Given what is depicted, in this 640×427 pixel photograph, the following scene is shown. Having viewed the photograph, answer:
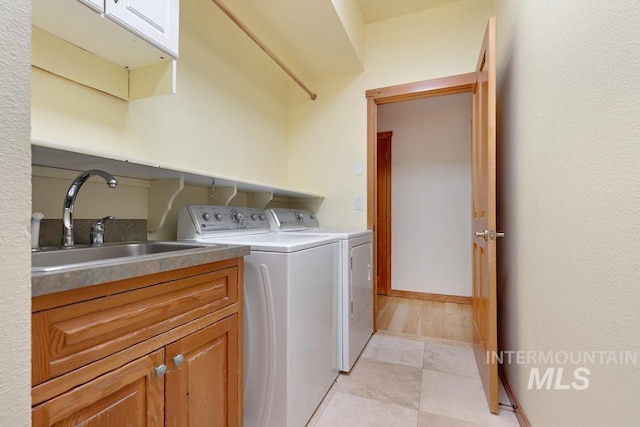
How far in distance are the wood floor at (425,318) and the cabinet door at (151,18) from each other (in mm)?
2482

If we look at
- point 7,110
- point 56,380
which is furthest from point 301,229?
point 7,110

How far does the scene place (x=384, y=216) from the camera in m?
3.67

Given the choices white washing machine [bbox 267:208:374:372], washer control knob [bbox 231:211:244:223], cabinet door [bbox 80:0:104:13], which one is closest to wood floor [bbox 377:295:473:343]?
white washing machine [bbox 267:208:374:372]

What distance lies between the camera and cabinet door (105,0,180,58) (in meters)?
0.98

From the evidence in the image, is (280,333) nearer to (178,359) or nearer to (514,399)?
(178,359)

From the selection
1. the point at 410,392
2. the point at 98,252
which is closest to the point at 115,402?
the point at 98,252

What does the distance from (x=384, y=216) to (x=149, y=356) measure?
3185mm

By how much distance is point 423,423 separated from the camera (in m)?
1.39

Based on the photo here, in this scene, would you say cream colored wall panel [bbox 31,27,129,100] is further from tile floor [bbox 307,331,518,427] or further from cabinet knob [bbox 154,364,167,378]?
tile floor [bbox 307,331,518,427]

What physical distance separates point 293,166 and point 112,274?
2.28 meters

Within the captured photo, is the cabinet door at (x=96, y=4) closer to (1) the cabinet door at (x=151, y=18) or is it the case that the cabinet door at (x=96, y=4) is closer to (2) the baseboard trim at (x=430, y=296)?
(1) the cabinet door at (x=151, y=18)

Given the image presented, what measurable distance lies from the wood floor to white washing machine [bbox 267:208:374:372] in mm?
427

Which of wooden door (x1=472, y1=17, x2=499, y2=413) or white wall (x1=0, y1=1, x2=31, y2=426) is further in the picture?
wooden door (x1=472, y1=17, x2=499, y2=413)

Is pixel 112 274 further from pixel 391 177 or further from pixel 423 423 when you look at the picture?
pixel 391 177
